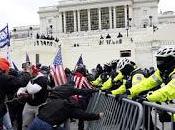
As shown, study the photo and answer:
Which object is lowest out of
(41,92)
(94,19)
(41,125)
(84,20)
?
(41,125)

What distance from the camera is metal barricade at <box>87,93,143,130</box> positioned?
25.2 ft

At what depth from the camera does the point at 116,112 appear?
30.0 ft

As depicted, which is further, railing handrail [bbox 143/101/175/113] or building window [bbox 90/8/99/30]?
building window [bbox 90/8/99/30]

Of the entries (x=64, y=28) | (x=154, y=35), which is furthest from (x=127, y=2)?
(x=154, y=35)

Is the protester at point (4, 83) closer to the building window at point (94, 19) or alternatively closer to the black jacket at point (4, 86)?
the black jacket at point (4, 86)

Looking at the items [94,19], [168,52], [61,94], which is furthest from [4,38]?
[94,19]

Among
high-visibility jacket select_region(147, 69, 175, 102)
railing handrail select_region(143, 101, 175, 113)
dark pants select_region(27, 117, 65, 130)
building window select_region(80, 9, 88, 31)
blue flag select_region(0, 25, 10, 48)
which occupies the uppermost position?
building window select_region(80, 9, 88, 31)

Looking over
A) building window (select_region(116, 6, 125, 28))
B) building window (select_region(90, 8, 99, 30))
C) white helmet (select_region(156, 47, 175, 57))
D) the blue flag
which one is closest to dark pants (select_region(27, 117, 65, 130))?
white helmet (select_region(156, 47, 175, 57))

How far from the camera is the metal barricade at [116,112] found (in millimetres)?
7691

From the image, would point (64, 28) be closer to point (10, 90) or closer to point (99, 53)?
point (99, 53)

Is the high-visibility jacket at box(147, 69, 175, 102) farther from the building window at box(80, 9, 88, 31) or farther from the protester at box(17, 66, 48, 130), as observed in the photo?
the building window at box(80, 9, 88, 31)

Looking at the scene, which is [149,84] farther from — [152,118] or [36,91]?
[36,91]

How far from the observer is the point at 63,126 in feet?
30.0

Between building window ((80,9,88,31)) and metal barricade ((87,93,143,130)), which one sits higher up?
building window ((80,9,88,31))
